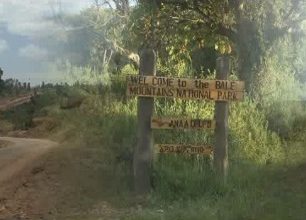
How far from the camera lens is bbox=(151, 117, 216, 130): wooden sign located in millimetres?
10461

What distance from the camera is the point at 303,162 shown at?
12.1 meters

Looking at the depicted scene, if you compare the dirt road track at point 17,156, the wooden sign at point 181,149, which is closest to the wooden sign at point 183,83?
the wooden sign at point 181,149

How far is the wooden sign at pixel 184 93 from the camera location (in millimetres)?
10343

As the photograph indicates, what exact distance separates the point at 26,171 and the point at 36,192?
167cm

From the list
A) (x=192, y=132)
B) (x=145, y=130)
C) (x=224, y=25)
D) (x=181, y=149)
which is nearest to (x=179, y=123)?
(x=181, y=149)

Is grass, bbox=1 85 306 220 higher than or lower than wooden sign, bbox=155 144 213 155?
lower

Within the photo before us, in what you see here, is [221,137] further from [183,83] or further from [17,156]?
[17,156]

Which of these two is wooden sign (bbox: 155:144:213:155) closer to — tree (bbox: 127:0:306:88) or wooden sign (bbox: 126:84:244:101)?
wooden sign (bbox: 126:84:244:101)

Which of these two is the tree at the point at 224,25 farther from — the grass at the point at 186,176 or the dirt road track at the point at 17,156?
the dirt road track at the point at 17,156

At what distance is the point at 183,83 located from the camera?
1051 centimetres

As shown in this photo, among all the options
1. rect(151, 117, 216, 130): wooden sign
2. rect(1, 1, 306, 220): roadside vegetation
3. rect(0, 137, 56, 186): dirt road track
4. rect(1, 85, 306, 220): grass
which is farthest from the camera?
rect(0, 137, 56, 186): dirt road track

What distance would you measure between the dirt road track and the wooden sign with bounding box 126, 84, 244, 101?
3265 millimetres

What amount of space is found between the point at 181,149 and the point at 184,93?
991mm

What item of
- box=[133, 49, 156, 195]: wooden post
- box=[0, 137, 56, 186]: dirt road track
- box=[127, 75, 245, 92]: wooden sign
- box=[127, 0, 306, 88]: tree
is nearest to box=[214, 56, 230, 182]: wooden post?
box=[127, 75, 245, 92]: wooden sign
